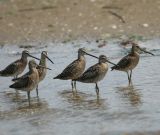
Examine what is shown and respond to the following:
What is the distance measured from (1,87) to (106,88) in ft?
8.81

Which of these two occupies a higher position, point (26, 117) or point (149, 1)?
point (149, 1)

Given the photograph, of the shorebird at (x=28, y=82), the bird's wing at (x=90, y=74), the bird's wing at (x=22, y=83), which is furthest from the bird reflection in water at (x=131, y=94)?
the bird's wing at (x=22, y=83)

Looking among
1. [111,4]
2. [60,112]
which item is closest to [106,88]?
[60,112]

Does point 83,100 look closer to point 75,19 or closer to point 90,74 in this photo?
point 90,74

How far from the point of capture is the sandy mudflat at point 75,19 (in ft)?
73.4

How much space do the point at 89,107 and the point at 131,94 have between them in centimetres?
132

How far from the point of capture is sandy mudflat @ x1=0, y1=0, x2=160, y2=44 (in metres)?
22.4

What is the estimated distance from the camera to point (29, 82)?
46.7ft

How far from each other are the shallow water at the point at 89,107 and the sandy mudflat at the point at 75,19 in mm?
3944

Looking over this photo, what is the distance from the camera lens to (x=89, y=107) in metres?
13.3

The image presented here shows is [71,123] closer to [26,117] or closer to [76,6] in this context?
[26,117]

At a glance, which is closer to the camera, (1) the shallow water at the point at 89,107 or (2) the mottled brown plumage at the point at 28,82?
(1) the shallow water at the point at 89,107

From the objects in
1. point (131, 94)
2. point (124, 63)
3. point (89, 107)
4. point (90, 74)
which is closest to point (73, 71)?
point (90, 74)

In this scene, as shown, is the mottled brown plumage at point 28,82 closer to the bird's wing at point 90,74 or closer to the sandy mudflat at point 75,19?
the bird's wing at point 90,74
